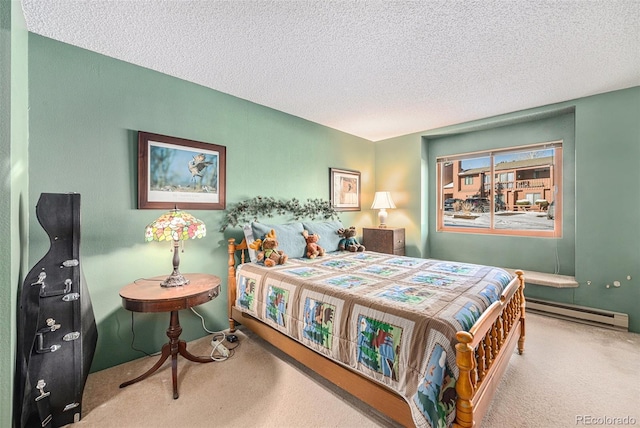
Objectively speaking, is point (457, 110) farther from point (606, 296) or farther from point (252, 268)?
point (252, 268)

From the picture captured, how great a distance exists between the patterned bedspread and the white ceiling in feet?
6.02

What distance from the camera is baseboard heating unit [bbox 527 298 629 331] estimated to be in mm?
2836

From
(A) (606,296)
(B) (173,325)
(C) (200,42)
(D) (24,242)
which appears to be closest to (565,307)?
(A) (606,296)

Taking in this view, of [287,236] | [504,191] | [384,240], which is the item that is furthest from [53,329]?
[504,191]

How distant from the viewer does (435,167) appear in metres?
4.53

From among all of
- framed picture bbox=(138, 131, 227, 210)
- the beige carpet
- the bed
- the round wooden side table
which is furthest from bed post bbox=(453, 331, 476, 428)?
framed picture bbox=(138, 131, 227, 210)

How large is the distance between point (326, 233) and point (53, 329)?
257 cm

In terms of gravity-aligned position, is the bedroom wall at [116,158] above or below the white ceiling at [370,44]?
below

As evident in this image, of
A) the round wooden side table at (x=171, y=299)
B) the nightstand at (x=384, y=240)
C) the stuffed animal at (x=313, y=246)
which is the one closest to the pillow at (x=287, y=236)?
the stuffed animal at (x=313, y=246)

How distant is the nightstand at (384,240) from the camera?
4.14m

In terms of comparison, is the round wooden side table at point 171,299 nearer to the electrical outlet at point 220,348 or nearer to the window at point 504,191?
the electrical outlet at point 220,348

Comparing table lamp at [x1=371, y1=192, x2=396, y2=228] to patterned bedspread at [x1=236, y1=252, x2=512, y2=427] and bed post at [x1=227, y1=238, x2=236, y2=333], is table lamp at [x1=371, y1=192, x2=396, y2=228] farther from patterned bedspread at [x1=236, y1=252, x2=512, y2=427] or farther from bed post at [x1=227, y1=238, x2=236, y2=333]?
bed post at [x1=227, y1=238, x2=236, y2=333]

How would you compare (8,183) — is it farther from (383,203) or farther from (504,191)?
(504,191)

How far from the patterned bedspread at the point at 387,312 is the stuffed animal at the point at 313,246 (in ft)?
1.08
